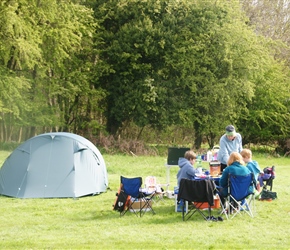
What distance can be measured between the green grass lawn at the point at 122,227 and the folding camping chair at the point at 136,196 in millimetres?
186

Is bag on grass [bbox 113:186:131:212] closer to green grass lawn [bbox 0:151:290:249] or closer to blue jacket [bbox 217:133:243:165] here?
green grass lawn [bbox 0:151:290:249]

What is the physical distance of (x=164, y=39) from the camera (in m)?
22.9

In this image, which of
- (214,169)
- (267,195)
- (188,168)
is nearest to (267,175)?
(267,195)

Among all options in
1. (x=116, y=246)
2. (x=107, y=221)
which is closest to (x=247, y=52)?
(x=107, y=221)

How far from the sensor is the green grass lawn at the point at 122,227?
6941 millimetres

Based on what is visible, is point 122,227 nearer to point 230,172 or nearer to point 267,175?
point 230,172

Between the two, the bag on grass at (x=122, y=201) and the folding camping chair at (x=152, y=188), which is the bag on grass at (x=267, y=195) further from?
the bag on grass at (x=122, y=201)

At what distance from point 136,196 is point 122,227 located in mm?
1160

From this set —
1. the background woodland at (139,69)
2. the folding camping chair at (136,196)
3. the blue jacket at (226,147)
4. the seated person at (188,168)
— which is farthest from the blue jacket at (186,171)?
the background woodland at (139,69)

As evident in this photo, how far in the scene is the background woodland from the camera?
22.6 meters

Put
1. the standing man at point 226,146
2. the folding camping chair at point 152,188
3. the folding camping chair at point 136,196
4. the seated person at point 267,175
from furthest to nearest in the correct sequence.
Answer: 1. the seated person at point 267,175
2. the standing man at point 226,146
3. the folding camping chair at point 152,188
4. the folding camping chair at point 136,196

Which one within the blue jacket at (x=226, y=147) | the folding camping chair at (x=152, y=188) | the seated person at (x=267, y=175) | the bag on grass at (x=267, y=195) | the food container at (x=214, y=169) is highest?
the blue jacket at (x=226, y=147)

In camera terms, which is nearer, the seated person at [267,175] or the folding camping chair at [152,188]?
the folding camping chair at [152,188]

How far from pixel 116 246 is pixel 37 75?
17.6 meters
